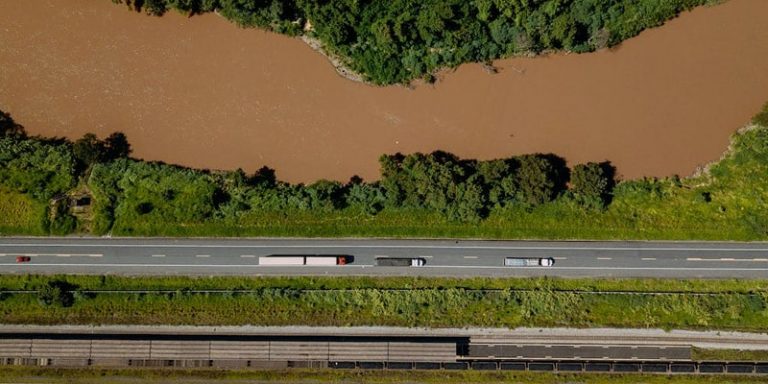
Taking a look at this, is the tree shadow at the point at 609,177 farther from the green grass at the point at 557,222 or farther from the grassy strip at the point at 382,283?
the grassy strip at the point at 382,283

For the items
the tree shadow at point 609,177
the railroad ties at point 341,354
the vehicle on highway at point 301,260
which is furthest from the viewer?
the tree shadow at point 609,177

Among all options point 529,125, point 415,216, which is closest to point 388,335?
point 415,216

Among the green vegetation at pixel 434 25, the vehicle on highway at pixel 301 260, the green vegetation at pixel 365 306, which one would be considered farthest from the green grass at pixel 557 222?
the green vegetation at pixel 434 25

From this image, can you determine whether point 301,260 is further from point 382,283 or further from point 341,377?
point 341,377

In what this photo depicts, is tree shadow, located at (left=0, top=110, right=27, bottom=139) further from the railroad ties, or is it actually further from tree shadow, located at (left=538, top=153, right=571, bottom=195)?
tree shadow, located at (left=538, top=153, right=571, bottom=195)

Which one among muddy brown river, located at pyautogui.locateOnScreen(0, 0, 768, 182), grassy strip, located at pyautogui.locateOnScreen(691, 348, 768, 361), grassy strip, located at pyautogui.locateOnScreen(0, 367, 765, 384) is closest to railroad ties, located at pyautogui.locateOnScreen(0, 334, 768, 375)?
grassy strip, located at pyautogui.locateOnScreen(691, 348, 768, 361)

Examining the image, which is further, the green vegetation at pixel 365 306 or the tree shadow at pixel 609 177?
the tree shadow at pixel 609 177
